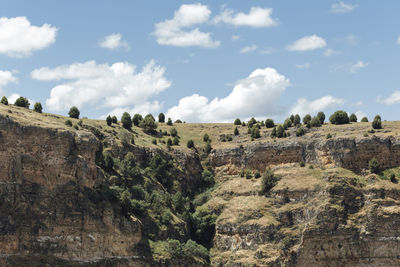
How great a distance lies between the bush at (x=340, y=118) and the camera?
102 m

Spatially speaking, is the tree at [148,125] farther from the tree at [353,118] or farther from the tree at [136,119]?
the tree at [353,118]

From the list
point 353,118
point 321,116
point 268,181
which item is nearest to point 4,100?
point 268,181

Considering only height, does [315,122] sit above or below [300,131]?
above

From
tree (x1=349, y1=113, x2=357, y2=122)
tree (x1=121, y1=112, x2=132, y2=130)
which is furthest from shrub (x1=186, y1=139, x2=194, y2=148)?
tree (x1=349, y1=113, x2=357, y2=122)

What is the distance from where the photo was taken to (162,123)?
120 metres

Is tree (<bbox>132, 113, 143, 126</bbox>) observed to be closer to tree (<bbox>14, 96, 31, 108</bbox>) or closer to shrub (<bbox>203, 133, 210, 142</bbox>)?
shrub (<bbox>203, 133, 210, 142</bbox>)

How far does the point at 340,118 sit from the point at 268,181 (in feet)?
74.7

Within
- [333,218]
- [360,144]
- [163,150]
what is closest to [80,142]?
[163,150]

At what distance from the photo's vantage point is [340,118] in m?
102

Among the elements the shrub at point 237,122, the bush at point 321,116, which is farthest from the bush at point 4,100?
the bush at point 321,116

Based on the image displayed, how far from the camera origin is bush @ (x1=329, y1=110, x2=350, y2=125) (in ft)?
335

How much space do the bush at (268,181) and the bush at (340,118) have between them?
67.3ft

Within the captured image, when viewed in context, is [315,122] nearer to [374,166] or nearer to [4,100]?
[374,166]

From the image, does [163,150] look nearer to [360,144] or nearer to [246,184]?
[246,184]
